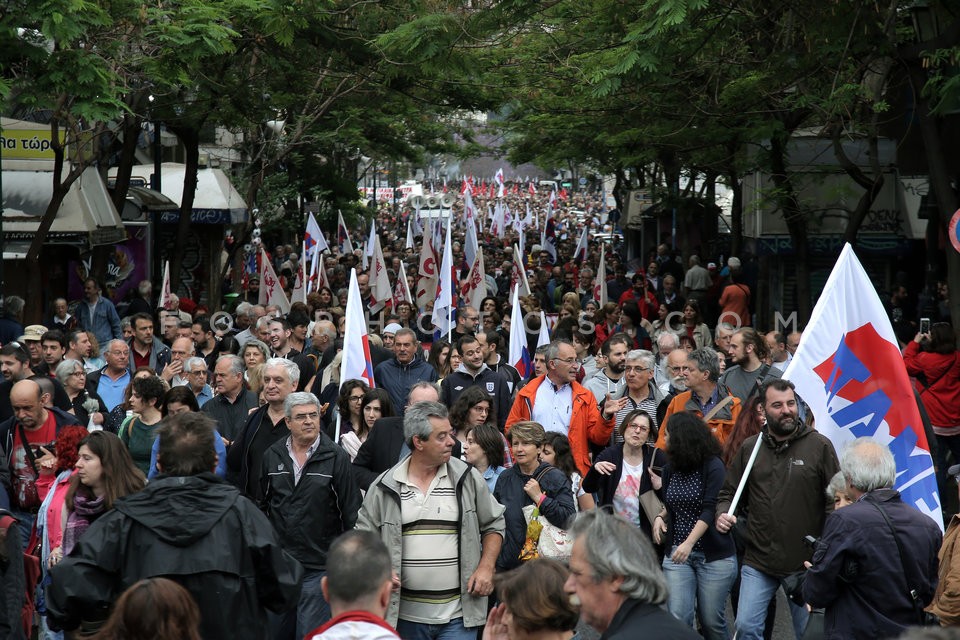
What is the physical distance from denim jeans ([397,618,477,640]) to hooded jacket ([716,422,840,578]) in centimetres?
159

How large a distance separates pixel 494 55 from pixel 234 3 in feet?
14.2

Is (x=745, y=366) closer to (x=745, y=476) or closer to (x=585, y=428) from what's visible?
(x=585, y=428)

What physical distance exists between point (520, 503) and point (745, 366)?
2.75m

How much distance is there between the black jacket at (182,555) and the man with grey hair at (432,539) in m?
1.11

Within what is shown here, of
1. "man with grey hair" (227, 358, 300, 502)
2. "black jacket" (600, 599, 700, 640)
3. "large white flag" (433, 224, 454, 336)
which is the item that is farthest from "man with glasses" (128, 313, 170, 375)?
"black jacket" (600, 599, 700, 640)

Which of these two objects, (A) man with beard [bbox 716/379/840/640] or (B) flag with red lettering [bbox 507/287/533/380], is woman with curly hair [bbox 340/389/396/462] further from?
(B) flag with red lettering [bbox 507/287/533/380]

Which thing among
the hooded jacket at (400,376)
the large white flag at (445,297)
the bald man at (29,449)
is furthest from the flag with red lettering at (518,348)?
the bald man at (29,449)

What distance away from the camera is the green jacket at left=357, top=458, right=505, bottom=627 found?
6128mm

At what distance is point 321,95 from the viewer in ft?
72.4

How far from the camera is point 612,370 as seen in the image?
33.9ft

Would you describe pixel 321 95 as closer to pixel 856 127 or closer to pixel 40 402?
pixel 856 127

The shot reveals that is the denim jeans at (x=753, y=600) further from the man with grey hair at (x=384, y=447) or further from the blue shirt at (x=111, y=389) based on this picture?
the blue shirt at (x=111, y=389)

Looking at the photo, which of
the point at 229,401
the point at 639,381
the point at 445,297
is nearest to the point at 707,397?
the point at 639,381

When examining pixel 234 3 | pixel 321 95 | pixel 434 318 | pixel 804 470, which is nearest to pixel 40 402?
pixel 804 470
